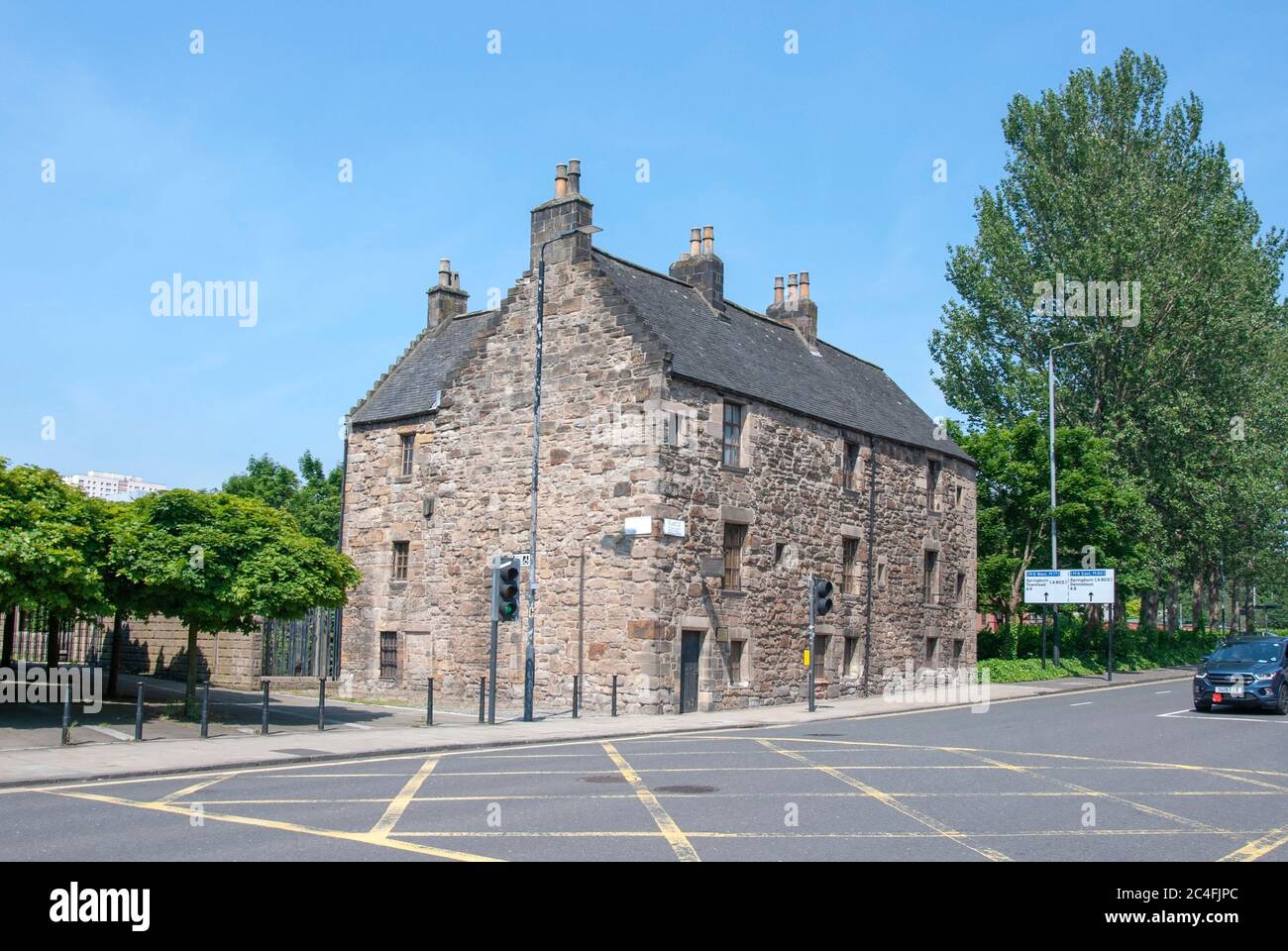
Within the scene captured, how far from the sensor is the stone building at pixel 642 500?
85.5 ft

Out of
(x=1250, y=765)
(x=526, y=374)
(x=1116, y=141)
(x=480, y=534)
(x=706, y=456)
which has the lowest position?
(x=1250, y=765)

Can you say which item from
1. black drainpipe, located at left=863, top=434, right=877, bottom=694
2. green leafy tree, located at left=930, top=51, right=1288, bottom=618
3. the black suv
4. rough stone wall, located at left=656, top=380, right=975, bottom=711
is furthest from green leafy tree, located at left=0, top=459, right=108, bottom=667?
green leafy tree, located at left=930, top=51, right=1288, bottom=618

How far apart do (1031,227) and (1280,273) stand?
604 inches

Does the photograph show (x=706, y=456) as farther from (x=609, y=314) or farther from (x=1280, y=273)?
(x=1280, y=273)

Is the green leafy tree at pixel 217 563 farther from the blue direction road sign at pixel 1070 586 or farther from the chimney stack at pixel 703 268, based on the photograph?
the blue direction road sign at pixel 1070 586

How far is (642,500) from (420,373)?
1246 cm

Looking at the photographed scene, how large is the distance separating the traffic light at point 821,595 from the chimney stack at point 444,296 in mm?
18079

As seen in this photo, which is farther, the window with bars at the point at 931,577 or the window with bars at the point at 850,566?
the window with bars at the point at 931,577

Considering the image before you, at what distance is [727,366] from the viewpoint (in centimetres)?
2861

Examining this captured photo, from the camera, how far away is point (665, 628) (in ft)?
83.8

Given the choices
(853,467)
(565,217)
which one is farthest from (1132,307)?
(565,217)

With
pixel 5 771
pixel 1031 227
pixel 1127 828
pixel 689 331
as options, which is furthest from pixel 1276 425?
pixel 5 771

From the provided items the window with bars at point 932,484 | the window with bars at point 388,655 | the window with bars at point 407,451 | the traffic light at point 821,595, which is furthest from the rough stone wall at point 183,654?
the window with bars at point 932,484

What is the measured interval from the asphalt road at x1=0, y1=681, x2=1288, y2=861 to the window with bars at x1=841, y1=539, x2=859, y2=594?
12555 mm
